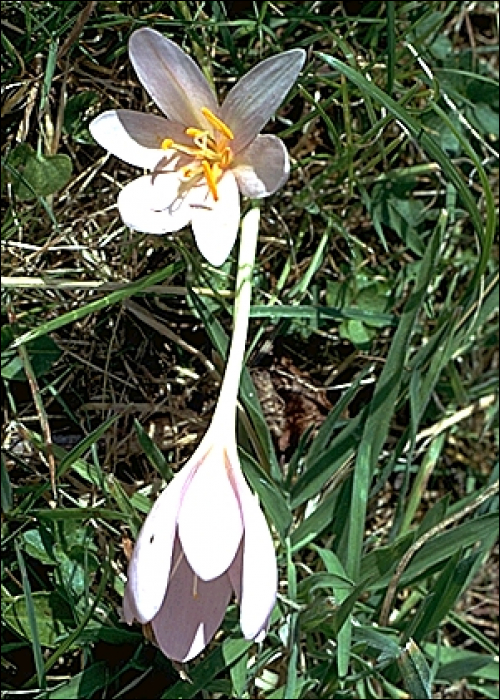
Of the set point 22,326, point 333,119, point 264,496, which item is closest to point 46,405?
point 22,326

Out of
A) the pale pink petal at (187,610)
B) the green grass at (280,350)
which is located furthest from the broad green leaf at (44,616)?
the pale pink petal at (187,610)

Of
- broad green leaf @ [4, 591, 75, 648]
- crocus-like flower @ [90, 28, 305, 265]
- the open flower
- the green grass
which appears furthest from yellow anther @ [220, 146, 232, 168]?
broad green leaf @ [4, 591, 75, 648]

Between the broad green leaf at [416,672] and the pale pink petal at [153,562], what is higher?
the pale pink petal at [153,562]

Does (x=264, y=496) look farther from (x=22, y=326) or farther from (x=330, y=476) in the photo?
(x=22, y=326)

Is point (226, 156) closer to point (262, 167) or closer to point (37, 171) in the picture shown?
point (262, 167)

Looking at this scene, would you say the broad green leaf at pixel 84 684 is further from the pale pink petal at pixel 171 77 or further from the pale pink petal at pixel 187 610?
the pale pink petal at pixel 171 77

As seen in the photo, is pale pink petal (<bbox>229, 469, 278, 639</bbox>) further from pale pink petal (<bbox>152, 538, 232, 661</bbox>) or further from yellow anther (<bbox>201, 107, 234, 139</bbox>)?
yellow anther (<bbox>201, 107, 234, 139</bbox>)

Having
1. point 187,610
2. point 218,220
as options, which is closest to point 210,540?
point 187,610
